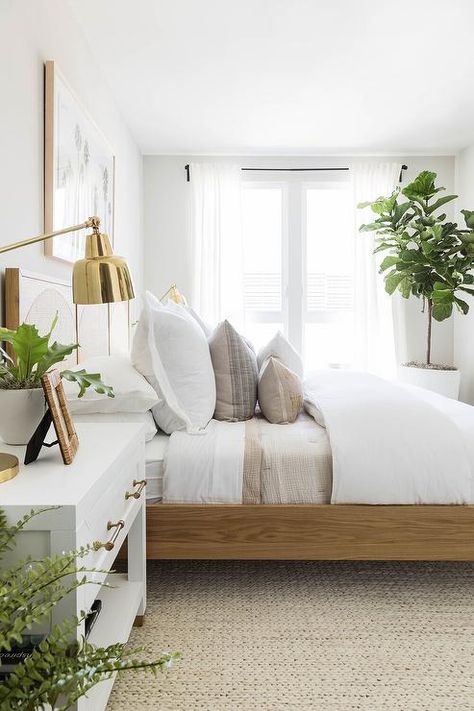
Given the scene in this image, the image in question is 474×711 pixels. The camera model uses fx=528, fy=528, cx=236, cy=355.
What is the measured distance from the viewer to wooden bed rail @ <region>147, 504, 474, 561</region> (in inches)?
73.4

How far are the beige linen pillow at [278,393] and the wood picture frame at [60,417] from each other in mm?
1053

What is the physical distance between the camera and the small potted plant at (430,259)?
4043 millimetres

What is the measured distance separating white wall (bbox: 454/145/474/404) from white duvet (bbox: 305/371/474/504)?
2.91 metres

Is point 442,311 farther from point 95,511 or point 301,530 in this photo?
point 95,511

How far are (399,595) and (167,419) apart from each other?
1100mm

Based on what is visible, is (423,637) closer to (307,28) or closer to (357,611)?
(357,611)

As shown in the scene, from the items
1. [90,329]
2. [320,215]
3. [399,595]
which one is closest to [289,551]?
[399,595]

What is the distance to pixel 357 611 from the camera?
6.14 ft

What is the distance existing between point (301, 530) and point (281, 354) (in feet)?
2.82

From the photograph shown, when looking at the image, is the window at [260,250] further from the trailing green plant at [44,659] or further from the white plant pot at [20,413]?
the trailing green plant at [44,659]

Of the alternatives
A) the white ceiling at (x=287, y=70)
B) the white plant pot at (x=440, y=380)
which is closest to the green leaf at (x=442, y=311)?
the white plant pot at (x=440, y=380)

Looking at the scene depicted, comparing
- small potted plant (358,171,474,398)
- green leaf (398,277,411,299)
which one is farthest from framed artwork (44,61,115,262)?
green leaf (398,277,411,299)

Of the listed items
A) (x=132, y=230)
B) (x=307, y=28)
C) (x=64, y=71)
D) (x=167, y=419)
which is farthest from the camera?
(x=132, y=230)

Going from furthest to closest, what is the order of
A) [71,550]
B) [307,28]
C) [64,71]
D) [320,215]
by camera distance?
[320,215]
[307,28]
[64,71]
[71,550]
